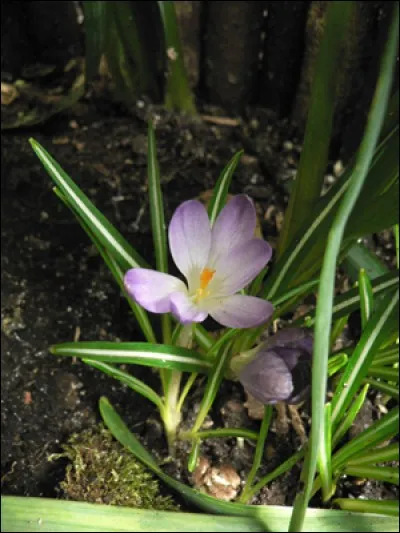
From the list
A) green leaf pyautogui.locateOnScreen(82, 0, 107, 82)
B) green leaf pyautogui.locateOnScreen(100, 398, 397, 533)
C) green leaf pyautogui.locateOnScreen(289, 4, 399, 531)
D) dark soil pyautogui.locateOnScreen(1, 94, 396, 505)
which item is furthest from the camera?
green leaf pyautogui.locateOnScreen(82, 0, 107, 82)

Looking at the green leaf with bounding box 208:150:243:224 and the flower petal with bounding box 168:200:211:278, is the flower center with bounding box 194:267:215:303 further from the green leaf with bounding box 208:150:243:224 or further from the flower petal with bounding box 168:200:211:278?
the green leaf with bounding box 208:150:243:224

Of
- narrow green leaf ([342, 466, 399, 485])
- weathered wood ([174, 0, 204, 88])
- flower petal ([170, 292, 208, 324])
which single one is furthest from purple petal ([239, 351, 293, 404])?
weathered wood ([174, 0, 204, 88])

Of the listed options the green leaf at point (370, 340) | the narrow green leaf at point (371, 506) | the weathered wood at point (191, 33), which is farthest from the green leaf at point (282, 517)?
the weathered wood at point (191, 33)

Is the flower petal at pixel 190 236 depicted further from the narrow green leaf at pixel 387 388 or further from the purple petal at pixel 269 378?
the narrow green leaf at pixel 387 388

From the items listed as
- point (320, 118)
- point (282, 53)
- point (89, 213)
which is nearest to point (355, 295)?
point (320, 118)

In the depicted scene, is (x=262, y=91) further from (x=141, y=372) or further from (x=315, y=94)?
(x=141, y=372)
